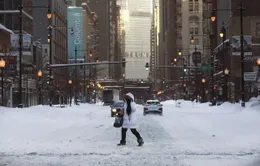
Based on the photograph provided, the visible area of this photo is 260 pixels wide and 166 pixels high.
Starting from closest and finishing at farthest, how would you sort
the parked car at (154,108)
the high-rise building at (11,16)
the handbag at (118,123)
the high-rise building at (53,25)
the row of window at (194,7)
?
the handbag at (118,123), the parked car at (154,108), the high-rise building at (11,16), the high-rise building at (53,25), the row of window at (194,7)

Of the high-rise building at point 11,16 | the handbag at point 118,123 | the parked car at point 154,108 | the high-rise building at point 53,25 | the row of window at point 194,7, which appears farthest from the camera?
the row of window at point 194,7

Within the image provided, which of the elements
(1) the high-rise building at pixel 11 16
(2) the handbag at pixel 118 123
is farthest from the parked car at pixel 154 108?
(1) the high-rise building at pixel 11 16

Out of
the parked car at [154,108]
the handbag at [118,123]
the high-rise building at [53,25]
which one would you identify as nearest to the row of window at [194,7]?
the high-rise building at [53,25]

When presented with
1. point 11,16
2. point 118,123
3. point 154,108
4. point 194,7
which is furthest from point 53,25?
point 118,123

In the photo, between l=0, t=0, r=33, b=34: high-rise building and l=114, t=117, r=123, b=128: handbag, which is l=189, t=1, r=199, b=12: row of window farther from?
l=114, t=117, r=123, b=128: handbag

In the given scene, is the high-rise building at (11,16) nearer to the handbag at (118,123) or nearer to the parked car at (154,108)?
the parked car at (154,108)

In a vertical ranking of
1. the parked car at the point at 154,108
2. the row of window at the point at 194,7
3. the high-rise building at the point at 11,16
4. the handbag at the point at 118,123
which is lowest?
the parked car at the point at 154,108

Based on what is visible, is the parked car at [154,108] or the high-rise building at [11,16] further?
the high-rise building at [11,16]

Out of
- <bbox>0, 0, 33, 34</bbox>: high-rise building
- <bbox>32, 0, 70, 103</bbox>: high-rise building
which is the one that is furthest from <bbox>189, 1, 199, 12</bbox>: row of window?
<bbox>0, 0, 33, 34</bbox>: high-rise building

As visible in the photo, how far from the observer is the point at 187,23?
161 metres

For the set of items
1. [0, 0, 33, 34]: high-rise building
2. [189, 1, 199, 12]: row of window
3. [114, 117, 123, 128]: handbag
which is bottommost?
[114, 117, 123, 128]: handbag

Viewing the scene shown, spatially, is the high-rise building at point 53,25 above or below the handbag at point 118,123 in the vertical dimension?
above

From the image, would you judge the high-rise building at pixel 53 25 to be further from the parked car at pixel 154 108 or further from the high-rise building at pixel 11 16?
the parked car at pixel 154 108

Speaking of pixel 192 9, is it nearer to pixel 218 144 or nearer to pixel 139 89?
pixel 139 89
